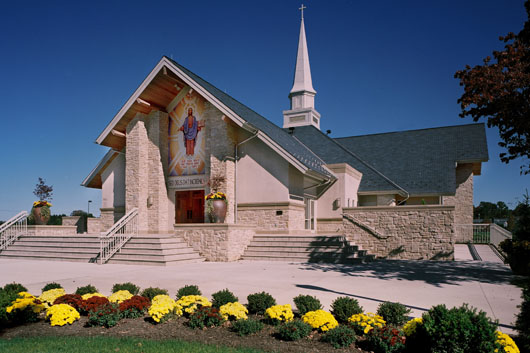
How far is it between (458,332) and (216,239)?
1347 cm

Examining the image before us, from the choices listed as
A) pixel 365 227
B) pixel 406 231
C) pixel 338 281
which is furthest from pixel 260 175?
pixel 338 281

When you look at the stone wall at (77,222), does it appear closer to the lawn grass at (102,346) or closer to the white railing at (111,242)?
the white railing at (111,242)

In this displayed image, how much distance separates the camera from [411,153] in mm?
28750

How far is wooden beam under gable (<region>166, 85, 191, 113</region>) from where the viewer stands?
21819 mm

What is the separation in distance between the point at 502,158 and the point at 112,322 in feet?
41.3

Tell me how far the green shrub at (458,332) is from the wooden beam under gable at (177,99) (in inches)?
764

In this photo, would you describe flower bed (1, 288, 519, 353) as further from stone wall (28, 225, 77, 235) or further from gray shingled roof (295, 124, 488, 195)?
gray shingled roof (295, 124, 488, 195)

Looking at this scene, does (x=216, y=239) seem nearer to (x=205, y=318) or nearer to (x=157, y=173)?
(x=157, y=173)

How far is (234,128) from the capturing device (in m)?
20.7

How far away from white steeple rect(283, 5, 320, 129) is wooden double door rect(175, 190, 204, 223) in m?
14.7

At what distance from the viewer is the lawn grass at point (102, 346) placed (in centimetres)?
501

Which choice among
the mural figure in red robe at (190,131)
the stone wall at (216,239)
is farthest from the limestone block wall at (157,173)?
the stone wall at (216,239)

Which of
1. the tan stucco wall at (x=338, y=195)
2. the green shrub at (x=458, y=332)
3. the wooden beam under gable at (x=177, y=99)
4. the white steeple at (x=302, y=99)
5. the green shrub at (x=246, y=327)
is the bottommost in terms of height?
the green shrub at (x=246, y=327)

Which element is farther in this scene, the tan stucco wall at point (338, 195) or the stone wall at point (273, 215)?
Result: the tan stucco wall at point (338, 195)
